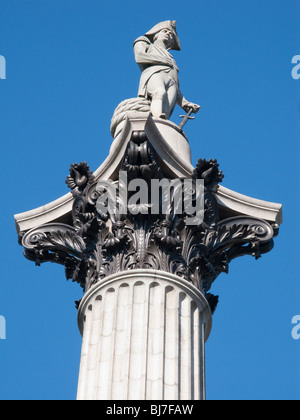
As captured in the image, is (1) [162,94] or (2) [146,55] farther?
(2) [146,55]

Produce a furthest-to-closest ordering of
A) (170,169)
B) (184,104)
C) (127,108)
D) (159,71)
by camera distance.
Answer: (184,104), (159,71), (127,108), (170,169)

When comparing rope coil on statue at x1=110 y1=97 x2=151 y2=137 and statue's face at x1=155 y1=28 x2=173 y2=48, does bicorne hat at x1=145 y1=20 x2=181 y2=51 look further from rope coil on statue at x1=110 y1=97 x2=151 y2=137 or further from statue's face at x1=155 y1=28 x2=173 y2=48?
rope coil on statue at x1=110 y1=97 x2=151 y2=137

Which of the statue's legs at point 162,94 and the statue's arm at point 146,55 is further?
the statue's arm at point 146,55

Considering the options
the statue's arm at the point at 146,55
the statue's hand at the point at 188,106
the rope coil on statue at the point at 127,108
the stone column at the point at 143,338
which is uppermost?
the statue's arm at the point at 146,55

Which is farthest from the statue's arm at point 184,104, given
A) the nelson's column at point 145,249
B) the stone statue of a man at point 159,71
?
the nelson's column at point 145,249

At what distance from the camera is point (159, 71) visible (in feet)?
110

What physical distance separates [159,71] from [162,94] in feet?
4.53

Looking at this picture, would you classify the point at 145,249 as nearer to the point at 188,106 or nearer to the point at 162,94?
the point at 162,94

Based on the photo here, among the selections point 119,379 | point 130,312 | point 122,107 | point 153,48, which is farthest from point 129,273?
point 153,48

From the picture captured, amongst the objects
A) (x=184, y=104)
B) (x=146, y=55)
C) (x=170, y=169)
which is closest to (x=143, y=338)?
(x=170, y=169)

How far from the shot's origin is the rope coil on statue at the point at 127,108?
3188 cm

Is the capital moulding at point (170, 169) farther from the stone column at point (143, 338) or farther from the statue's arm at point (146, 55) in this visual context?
the statue's arm at point (146, 55)
